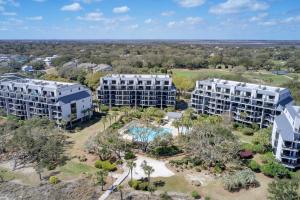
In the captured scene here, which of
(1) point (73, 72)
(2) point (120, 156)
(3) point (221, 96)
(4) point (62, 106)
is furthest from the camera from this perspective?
(1) point (73, 72)

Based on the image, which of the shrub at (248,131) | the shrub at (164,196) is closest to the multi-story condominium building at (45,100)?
the shrub at (164,196)

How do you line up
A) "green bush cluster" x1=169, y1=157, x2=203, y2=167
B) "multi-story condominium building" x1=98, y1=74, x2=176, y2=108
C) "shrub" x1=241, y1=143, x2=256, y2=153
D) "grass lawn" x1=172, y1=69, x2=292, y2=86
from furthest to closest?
"grass lawn" x1=172, y1=69, x2=292, y2=86
"multi-story condominium building" x1=98, y1=74, x2=176, y2=108
"shrub" x1=241, y1=143, x2=256, y2=153
"green bush cluster" x1=169, y1=157, x2=203, y2=167

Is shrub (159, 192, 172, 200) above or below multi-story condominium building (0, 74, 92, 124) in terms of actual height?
below

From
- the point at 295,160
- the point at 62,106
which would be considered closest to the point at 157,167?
the point at 295,160

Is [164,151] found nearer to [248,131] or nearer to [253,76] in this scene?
[248,131]

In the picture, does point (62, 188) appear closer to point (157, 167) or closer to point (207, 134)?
point (157, 167)

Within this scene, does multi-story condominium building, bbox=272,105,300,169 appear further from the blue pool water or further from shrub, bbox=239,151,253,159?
the blue pool water

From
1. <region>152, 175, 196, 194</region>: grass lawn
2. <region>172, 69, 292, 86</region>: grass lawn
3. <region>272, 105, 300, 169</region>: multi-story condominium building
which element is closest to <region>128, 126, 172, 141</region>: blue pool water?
<region>152, 175, 196, 194</region>: grass lawn
